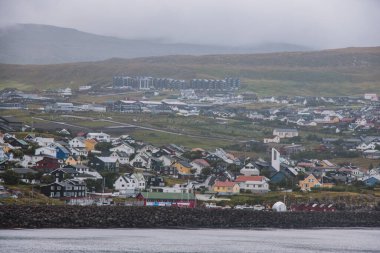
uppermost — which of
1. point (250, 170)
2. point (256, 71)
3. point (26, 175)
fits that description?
point (26, 175)

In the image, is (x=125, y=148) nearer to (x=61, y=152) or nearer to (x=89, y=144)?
(x=89, y=144)

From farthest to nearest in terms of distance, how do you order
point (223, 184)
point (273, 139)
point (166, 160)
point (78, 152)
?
point (273, 139), point (166, 160), point (78, 152), point (223, 184)

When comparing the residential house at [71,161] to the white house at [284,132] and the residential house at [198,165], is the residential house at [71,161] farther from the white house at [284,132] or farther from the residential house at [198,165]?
the white house at [284,132]

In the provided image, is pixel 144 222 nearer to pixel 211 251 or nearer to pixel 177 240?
pixel 177 240

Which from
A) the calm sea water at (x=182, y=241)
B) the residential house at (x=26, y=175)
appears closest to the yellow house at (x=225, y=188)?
the residential house at (x=26, y=175)

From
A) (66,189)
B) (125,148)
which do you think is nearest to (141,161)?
(125,148)

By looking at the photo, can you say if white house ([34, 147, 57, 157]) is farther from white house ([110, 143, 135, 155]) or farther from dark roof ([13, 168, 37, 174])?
white house ([110, 143, 135, 155])

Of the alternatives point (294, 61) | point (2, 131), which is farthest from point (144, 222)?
point (294, 61)
